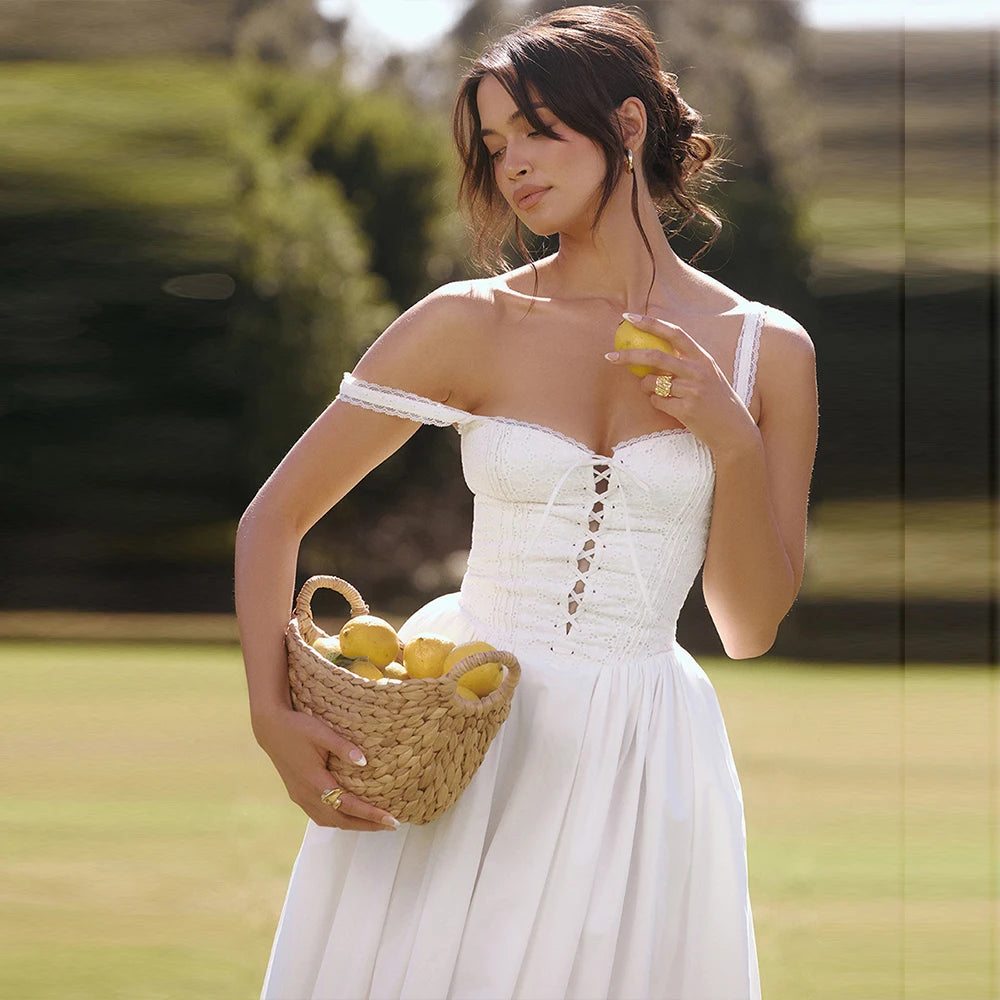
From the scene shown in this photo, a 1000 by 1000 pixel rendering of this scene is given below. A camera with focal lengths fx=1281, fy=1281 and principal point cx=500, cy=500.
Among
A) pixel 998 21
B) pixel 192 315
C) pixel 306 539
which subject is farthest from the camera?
pixel 306 539

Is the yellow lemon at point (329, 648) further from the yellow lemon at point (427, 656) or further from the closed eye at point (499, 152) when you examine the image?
the closed eye at point (499, 152)

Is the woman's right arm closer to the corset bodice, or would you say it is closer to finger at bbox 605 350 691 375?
the corset bodice

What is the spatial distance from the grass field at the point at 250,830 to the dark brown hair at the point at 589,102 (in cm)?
141

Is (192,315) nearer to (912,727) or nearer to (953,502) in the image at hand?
(953,502)

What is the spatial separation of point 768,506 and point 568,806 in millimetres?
463

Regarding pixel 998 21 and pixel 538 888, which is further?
pixel 998 21

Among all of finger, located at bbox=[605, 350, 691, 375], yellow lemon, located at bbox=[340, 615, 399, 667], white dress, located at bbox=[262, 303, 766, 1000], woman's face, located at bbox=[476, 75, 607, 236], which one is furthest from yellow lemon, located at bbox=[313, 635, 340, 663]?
woman's face, located at bbox=[476, 75, 607, 236]

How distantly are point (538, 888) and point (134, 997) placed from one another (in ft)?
8.35

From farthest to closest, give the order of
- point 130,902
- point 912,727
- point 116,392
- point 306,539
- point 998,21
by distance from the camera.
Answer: point 306,539
point 116,392
point 998,21
point 130,902
point 912,727

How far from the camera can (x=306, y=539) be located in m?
12.4

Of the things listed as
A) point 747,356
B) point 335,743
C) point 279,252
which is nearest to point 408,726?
point 335,743

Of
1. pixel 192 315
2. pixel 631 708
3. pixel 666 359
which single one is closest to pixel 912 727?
pixel 631 708

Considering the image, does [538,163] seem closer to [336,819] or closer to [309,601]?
[309,601]

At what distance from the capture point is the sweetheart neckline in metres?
1.65
